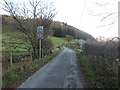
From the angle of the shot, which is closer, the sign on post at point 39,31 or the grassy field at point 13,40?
the grassy field at point 13,40

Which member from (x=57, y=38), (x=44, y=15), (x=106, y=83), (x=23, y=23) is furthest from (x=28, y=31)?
(x=57, y=38)

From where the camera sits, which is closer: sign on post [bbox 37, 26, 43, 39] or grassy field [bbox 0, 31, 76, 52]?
grassy field [bbox 0, 31, 76, 52]

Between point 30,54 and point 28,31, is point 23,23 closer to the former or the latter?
point 28,31

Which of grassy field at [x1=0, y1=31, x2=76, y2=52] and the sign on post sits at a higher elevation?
the sign on post

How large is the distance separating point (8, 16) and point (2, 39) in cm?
453

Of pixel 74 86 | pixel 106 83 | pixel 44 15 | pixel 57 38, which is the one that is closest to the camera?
pixel 106 83

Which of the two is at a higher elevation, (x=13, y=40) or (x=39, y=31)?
(x=39, y=31)

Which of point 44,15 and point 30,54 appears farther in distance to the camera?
point 44,15

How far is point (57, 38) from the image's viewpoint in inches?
4188

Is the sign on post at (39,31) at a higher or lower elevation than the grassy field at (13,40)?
higher

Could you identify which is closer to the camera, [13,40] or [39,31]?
[13,40]

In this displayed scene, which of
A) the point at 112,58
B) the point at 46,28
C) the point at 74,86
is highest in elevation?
the point at 46,28

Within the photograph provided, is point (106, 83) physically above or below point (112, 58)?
below

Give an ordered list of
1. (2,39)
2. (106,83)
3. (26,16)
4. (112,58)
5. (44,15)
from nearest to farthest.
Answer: (106,83) → (112,58) → (2,39) → (26,16) → (44,15)
